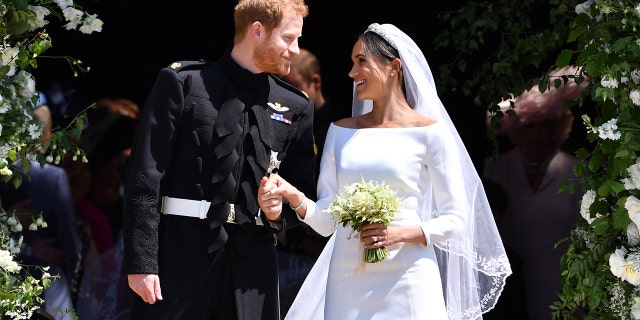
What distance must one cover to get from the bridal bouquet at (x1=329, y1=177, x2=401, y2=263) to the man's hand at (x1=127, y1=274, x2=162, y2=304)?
69 centimetres

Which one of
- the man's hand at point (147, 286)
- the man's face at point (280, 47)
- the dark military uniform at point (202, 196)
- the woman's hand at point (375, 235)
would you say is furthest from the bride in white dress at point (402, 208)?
the man's hand at point (147, 286)

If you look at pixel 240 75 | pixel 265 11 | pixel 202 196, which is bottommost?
pixel 202 196

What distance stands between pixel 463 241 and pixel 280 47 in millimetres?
1040

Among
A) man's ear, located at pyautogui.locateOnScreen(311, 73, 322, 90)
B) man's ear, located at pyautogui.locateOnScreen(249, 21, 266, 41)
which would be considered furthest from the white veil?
man's ear, located at pyautogui.locateOnScreen(311, 73, 322, 90)

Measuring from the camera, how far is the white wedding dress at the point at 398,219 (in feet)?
13.3

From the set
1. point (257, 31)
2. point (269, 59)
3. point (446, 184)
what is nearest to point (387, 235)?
point (446, 184)

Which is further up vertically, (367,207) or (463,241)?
(367,207)

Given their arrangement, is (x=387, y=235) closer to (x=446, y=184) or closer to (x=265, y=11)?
(x=446, y=184)

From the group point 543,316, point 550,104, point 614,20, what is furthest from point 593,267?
point 550,104

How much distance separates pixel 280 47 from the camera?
421 cm

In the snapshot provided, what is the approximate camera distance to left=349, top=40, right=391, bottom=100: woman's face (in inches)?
167

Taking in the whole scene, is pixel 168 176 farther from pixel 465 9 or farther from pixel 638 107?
pixel 465 9

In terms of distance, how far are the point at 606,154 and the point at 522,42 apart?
1620 millimetres

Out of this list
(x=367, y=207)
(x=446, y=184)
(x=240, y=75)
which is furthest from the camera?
(x=240, y=75)
